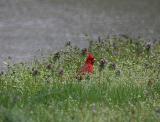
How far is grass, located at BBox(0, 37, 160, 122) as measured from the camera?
549 centimetres

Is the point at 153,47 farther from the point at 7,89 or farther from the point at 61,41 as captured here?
the point at 7,89

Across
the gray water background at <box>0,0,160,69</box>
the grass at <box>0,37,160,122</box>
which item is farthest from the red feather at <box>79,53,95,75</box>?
the gray water background at <box>0,0,160,69</box>

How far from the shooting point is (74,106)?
588 cm

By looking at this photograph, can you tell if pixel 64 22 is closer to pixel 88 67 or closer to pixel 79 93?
pixel 88 67

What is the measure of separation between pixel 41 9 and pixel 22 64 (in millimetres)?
5400

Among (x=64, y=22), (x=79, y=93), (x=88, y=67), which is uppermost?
(x=64, y=22)

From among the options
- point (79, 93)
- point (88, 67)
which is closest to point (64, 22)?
point (88, 67)

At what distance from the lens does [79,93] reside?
20.9 ft

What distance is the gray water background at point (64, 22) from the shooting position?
411 inches

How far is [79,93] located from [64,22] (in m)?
6.00

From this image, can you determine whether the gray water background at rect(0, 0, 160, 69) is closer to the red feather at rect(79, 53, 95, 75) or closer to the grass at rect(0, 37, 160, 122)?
the grass at rect(0, 37, 160, 122)

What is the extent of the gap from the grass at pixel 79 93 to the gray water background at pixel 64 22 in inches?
57.3

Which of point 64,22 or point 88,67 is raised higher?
point 64,22

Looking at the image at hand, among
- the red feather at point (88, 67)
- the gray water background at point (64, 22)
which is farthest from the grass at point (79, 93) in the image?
the gray water background at point (64, 22)
